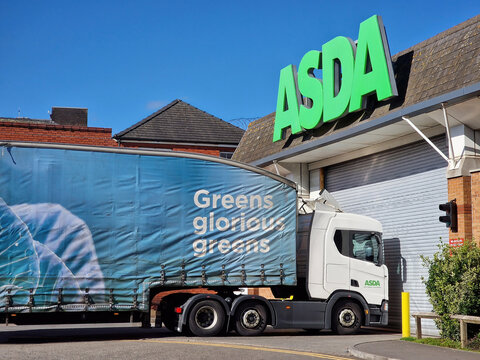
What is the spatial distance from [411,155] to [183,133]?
21.5 m

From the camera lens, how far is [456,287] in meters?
13.5

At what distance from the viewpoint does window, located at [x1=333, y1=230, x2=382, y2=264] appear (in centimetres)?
1722

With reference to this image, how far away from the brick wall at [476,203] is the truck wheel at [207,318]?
605 centimetres

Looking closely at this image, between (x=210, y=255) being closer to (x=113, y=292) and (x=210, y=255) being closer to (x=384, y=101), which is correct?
(x=113, y=292)

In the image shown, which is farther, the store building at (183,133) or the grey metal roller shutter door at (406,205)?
the store building at (183,133)

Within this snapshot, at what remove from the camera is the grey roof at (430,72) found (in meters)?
15.6

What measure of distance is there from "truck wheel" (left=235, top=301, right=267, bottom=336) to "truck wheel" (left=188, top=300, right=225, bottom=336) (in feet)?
1.40

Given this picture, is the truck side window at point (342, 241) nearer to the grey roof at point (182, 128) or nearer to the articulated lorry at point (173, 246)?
the articulated lorry at point (173, 246)

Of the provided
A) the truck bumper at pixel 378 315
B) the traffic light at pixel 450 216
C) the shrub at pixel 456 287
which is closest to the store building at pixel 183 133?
the truck bumper at pixel 378 315

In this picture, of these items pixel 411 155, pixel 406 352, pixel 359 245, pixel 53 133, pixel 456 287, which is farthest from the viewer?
pixel 53 133

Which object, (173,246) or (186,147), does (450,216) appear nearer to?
(173,246)

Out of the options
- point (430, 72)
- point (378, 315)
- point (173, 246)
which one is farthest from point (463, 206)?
point (173, 246)

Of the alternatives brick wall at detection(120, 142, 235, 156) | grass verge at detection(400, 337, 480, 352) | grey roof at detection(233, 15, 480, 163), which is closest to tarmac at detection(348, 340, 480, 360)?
grass verge at detection(400, 337, 480, 352)

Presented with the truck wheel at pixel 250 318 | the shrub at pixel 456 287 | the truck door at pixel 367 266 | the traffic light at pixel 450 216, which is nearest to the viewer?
the shrub at pixel 456 287
